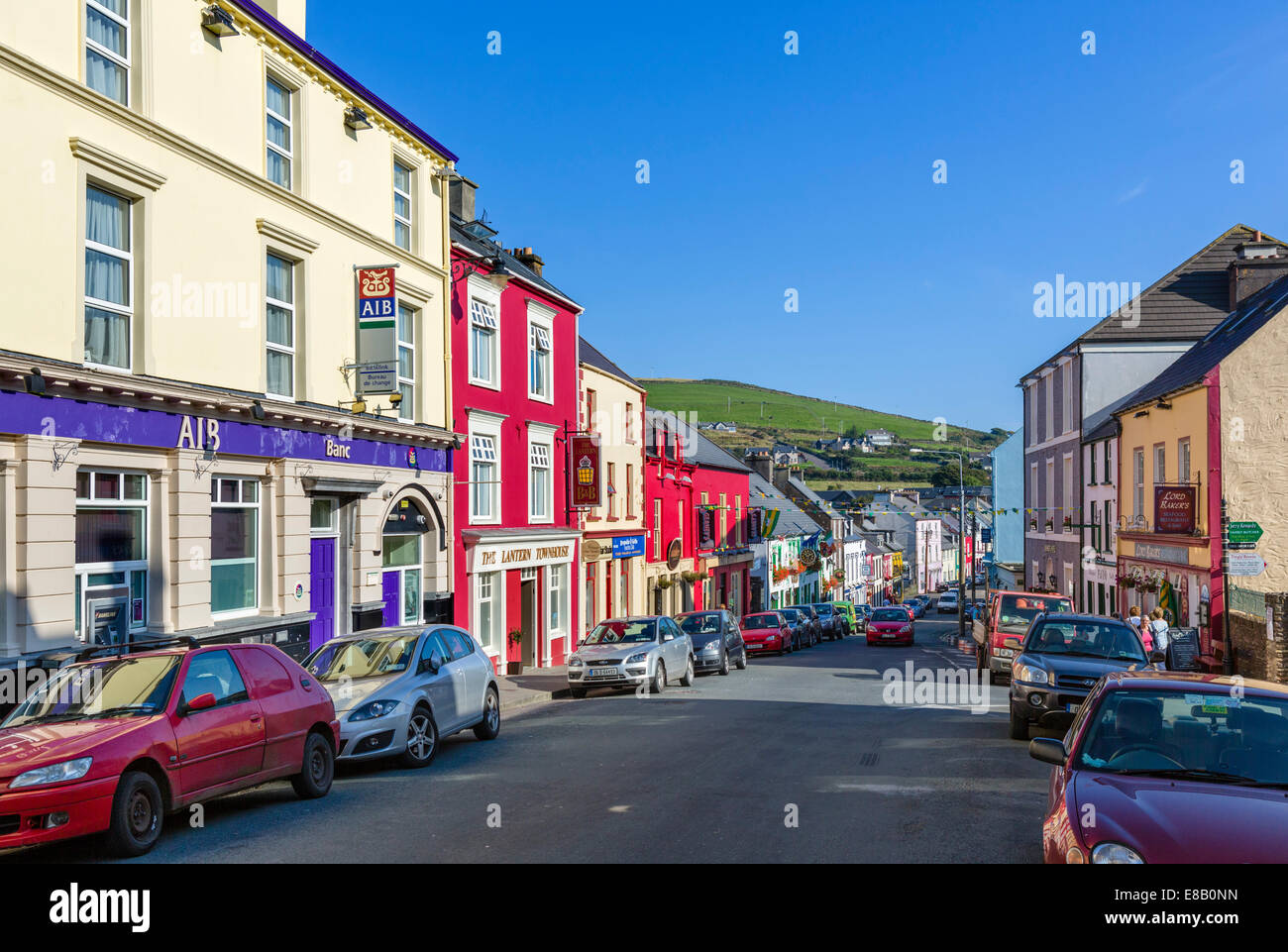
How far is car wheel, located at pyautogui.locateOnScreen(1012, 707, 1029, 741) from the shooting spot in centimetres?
1384

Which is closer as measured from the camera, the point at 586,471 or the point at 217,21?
the point at 217,21

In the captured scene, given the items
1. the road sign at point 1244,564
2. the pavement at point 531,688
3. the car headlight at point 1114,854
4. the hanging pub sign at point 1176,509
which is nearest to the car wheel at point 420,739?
the pavement at point 531,688

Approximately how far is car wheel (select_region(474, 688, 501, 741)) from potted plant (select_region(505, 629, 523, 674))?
12481mm

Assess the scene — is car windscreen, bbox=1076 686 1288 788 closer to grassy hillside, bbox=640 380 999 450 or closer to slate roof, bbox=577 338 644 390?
slate roof, bbox=577 338 644 390

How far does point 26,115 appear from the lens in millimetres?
12758

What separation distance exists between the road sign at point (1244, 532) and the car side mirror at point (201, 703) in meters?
20.8

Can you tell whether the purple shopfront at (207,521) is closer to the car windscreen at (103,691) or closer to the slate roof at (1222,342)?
the car windscreen at (103,691)

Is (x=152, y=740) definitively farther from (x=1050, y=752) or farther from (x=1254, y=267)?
(x=1254, y=267)

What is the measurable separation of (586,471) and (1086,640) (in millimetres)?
18794

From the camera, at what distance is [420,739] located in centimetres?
1214

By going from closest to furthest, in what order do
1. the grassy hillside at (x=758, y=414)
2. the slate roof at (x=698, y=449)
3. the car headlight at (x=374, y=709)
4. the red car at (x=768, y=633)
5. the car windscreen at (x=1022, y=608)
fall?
1. the car headlight at (x=374, y=709)
2. the car windscreen at (x=1022, y=608)
3. the red car at (x=768, y=633)
4. the slate roof at (x=698, y=449)
5. the grassy hillside at (x=758, y=414)

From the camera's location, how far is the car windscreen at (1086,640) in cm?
1392

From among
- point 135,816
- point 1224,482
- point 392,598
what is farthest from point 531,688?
point 1224,482

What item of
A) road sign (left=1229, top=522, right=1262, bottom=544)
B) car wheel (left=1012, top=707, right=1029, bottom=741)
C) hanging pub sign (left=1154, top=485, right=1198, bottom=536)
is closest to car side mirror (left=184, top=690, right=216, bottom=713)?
car wheel (left=1012, top=707, right=1029, bottom=741)
